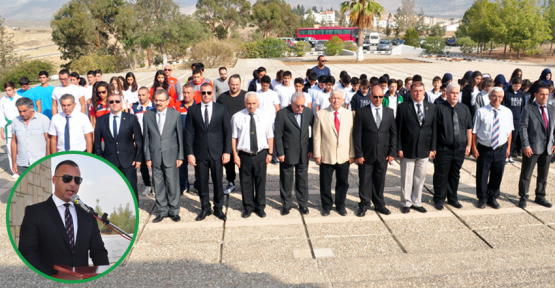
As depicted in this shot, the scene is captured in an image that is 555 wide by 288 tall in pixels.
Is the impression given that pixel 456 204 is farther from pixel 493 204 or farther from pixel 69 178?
pixel 69 178

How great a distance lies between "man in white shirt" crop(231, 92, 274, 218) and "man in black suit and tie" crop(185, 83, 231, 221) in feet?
0.54

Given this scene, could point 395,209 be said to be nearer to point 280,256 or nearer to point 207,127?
point 280,256

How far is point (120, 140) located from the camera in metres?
5.53

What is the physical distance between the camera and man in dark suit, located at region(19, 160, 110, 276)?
215 centimetres

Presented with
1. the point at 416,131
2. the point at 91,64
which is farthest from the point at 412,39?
the point at 416,131

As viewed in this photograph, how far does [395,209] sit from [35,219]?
17.1ft

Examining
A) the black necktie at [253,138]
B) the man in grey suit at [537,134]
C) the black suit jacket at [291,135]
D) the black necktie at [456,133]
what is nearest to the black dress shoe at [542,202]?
the man in grey suit at [537,134]

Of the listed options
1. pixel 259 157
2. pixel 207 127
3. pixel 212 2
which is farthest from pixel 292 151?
pixel 212 2

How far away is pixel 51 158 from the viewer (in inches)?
83.7

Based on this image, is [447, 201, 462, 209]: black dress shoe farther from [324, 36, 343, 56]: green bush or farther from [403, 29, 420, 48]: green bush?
[403, 29, 420, 48]: green bush

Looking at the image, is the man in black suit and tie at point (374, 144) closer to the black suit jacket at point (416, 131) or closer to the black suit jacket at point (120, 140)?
the black suit jacket at point (416, 131)

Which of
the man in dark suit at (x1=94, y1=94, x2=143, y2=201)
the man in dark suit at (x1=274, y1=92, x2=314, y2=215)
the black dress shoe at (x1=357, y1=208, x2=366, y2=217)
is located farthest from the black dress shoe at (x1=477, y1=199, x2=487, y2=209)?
the man in dark suit at (x1=94, y1=94, x2=143, y2=201)

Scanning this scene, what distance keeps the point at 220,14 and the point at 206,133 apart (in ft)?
227

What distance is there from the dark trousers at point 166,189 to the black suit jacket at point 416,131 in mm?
3569
